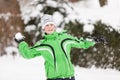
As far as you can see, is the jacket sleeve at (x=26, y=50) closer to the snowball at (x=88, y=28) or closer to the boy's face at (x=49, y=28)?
the boy's face at (x=49, y=28)

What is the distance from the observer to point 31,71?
11.2 meters

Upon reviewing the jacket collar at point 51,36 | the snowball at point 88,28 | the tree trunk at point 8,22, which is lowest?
the jacket collar at point 51,36

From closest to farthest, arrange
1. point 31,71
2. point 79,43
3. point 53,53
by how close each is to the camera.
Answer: point 53,53
point 79,43
point 31,71

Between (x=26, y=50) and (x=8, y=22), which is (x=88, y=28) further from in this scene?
(x=26, y=50)

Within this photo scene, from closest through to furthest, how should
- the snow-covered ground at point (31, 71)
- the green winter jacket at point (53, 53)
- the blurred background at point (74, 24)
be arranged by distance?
the green winter jacket at point (53, 53)
the snow-covered ground at point (31, 71)
the blurred background at point (74, 24)

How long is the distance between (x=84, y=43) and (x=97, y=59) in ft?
14.9

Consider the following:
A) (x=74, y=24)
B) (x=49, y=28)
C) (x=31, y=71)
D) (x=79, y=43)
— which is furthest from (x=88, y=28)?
(x=49, y=28)

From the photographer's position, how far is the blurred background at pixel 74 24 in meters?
11.6

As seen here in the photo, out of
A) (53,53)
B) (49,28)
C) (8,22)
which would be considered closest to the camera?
(53,53)

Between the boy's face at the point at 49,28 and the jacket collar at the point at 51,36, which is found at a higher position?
the boy's face at the point at 49,28

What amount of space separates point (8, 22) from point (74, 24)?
173 centimetres

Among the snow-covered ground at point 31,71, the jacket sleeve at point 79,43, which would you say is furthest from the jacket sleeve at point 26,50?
the snow-covered ground at point 31,71

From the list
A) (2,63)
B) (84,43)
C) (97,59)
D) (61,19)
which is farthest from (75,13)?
(84,43)

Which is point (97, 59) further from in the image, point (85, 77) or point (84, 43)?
point (84, 43)
